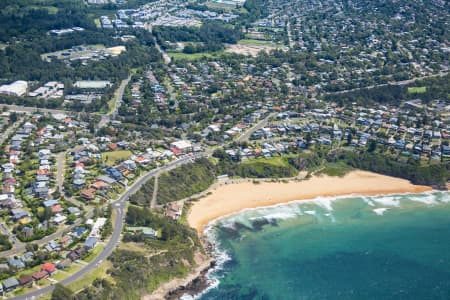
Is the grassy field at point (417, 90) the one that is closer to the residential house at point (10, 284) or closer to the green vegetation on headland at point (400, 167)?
the green vegetation on headland at point (400, 167)

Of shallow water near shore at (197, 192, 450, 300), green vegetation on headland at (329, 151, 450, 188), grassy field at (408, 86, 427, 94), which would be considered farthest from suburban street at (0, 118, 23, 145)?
grassy field at (408, 86, 427, 94)

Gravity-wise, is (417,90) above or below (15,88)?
below

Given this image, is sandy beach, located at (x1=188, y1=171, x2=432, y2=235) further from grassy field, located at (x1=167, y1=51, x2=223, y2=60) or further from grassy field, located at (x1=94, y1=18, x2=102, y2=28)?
grassy field, located at (x1=94, y1=18, x2=102, y2=28)

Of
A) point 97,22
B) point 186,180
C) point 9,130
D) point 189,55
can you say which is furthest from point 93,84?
point 97,22

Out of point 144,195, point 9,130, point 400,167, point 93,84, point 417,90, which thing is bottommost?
point 400,167

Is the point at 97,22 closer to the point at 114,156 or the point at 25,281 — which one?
the point at 114,156

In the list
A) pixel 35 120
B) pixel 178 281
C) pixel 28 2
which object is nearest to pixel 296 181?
pixel 178 281
